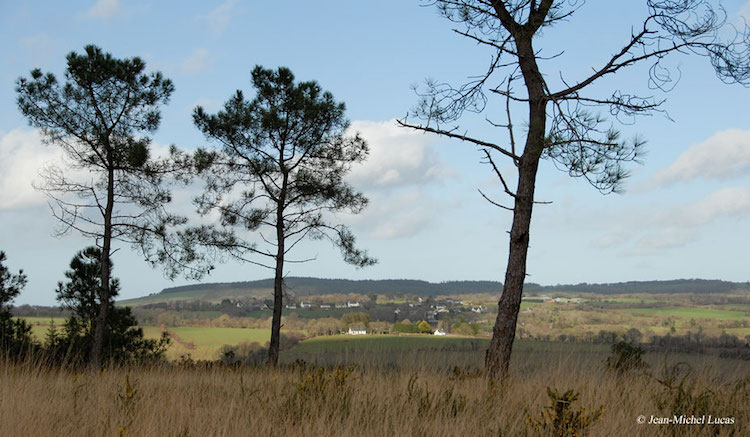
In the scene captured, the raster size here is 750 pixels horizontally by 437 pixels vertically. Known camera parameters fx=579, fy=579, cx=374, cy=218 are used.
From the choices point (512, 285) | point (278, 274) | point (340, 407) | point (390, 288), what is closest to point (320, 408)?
point (340, 407)

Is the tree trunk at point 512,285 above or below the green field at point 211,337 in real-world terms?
above

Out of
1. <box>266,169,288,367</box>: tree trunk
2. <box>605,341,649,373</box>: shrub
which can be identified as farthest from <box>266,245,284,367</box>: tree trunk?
<box>605,341,649,373</box>: shrub

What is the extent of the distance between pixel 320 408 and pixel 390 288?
9403cm

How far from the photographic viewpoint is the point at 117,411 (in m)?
5.27

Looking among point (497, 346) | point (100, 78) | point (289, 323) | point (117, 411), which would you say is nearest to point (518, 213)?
point (497, 346)

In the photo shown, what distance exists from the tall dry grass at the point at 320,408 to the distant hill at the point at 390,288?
68.3m

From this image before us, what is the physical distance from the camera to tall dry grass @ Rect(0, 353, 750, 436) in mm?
4719

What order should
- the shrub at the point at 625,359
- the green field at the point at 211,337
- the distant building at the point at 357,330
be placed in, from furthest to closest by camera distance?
the distant building at the point at 357,330, the green field at the point at 211,337, the shrub at the point at 625,359

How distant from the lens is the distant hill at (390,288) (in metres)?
99.9

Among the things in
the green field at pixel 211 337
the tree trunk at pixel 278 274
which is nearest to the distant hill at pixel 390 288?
the green field at pixel 211 337

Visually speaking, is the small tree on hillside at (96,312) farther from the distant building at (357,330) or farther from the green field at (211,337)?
the distant building at (357,330)

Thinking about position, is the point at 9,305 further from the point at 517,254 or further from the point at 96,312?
the point at 517,254

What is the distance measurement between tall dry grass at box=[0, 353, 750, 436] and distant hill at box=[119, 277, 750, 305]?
224ft

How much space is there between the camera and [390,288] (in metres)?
98.9
